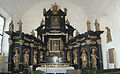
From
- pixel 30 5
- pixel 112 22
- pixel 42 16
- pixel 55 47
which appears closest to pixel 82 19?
pixel 42 16

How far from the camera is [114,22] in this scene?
10.1 meters

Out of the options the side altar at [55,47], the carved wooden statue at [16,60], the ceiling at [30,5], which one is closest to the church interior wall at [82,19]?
the ceiling at [30,5]

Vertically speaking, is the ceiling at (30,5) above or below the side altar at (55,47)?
above

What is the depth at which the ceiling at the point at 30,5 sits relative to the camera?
1129 cm

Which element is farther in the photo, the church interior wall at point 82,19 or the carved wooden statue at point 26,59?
the carved wooden statue at point 26,59

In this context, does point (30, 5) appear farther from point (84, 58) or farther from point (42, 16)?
point (84, 58)

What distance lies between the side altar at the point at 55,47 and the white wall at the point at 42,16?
6.05ft

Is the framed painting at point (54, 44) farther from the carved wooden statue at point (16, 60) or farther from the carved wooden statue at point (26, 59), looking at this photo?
the carved wooden statue at point (16, 60)

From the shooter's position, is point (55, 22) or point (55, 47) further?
point (55, 22)

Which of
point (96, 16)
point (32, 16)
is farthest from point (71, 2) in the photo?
point (32, 16)

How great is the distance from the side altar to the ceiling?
2.60 metres

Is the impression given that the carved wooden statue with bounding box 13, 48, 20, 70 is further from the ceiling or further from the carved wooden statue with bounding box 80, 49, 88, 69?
the carved wooden statue with bounding box 80, 49, 88, 69

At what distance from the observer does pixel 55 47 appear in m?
11.9

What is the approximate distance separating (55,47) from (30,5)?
591 centimetres
